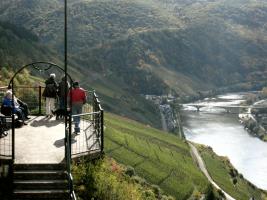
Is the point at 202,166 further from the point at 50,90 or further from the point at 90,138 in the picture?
the point at 90,138

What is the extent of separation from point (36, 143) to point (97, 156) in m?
2.39

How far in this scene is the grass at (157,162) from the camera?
6088 cm

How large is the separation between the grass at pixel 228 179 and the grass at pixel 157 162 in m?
4.63

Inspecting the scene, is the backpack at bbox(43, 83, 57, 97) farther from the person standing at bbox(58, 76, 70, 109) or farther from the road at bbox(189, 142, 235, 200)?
the road at bbox(189, 142, 235, 200)

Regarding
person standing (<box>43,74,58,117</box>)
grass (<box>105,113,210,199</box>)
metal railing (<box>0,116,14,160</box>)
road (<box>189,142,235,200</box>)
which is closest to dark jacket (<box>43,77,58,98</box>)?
person standing (<box>43,74,58,117</box>)

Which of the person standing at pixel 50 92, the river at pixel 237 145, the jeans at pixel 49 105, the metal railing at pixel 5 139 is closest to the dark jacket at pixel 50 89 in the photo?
the person standing at pixel 50 92

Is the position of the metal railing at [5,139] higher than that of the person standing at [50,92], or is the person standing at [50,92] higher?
the person standing at [50,92]

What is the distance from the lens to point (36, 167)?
16547 mm

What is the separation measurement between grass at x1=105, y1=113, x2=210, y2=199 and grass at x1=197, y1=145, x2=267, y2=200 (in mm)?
4630

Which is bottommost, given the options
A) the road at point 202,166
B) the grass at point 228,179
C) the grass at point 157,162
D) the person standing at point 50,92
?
the grass at point 228,179

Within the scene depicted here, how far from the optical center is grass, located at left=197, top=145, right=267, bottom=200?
76.6 m

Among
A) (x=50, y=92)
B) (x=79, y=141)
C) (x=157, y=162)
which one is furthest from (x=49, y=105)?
(x=157, y=162)

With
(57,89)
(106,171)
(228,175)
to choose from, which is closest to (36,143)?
(106,171)

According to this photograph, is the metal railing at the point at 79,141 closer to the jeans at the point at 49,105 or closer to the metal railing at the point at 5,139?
the metal railing at the point at 5,139
